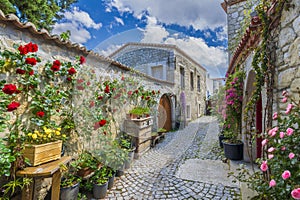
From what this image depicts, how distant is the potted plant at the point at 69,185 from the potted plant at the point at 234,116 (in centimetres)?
281

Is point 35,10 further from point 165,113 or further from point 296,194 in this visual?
point 296,194

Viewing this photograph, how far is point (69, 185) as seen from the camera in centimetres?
207

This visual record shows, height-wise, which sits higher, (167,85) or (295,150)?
(167,85)

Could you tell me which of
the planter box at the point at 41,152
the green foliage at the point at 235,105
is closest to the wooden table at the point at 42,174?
the planter box at the point at 41,152

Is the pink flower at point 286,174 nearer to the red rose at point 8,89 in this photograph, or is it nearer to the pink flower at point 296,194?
the pink flower at point 296,194

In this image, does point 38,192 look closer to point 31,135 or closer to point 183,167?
point 31,135

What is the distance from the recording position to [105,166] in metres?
2.62

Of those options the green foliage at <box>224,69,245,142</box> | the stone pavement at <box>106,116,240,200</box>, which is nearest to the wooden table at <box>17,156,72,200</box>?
the stone pavement at <box>106,116,240,200</box>

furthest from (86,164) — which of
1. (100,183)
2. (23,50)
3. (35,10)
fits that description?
(35,10)

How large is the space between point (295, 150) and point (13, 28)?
116 inches

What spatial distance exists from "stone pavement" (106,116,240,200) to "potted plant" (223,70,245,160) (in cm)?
37

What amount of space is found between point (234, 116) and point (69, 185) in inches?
140

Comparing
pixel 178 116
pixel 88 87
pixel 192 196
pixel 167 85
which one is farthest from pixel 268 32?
pixel 178 116

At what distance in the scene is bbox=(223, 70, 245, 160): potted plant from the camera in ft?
10.3
